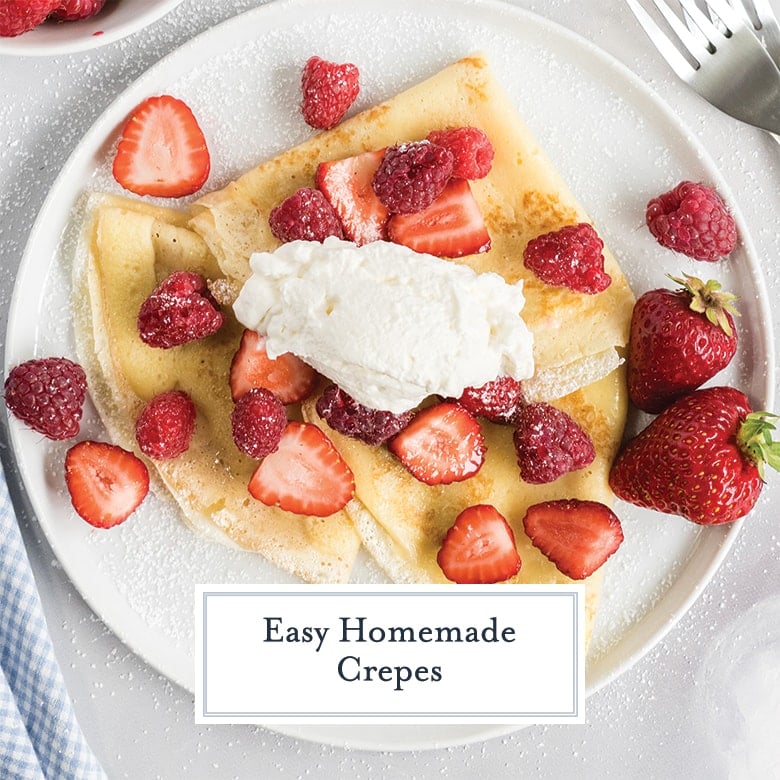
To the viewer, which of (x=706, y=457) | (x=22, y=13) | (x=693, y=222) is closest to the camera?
(x=22, y=13)

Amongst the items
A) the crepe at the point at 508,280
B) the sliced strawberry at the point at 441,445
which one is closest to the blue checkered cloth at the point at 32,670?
the crepe at the point at 508,280

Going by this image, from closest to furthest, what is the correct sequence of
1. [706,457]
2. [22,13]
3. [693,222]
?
[22,13] < [706,457] < [693,222]

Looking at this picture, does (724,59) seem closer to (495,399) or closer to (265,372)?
(495,399)

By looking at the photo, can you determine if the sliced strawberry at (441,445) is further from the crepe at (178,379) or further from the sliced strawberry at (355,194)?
the sliced strawberry at (355,194)

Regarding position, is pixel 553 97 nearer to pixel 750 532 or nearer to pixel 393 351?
pixel 393 351

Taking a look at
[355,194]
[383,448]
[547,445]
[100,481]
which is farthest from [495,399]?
[100,481]
